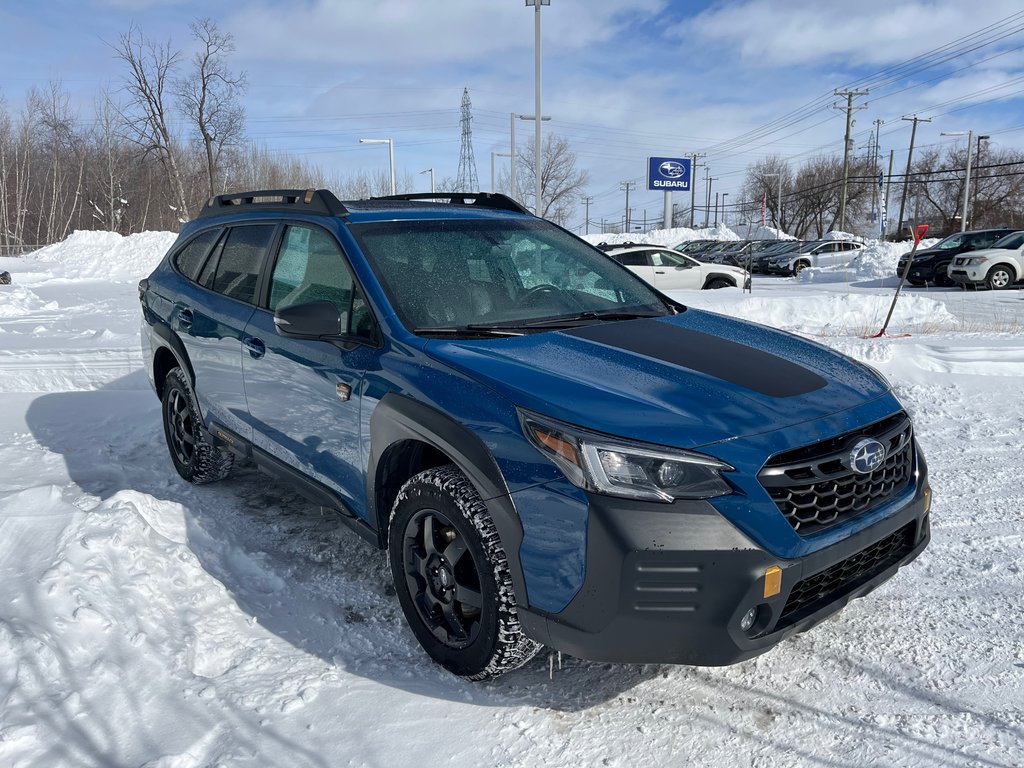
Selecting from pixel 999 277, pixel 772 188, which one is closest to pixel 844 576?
pixel 999 277

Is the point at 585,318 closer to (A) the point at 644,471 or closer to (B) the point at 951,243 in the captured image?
(A) the point at 644,471

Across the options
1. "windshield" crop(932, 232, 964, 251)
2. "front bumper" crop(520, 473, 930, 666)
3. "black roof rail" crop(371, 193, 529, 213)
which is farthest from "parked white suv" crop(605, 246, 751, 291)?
"front bumper" crop(520, 473, 930, 666)

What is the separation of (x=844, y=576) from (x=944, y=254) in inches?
868

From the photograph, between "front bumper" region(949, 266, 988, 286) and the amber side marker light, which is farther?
"front bumper" region(949, 266, 988, 286)

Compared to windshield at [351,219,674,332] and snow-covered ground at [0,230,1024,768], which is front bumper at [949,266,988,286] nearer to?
snow-covered ground at [0,230,1024,768]

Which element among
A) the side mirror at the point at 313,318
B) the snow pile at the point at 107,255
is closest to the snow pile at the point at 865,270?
the snow pile at the point at 107,255

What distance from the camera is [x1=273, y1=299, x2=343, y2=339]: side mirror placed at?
317 cm

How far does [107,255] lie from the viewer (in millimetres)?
29625

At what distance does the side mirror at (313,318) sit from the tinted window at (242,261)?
1034 millimetres

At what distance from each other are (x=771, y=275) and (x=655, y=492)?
33.7 meters

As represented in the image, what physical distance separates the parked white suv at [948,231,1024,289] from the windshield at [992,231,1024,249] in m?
0.03

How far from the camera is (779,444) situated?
2.44 meters

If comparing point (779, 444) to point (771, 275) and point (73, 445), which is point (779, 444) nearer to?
point (73, 445)

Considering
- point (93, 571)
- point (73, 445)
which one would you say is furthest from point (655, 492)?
point (73, 445)
